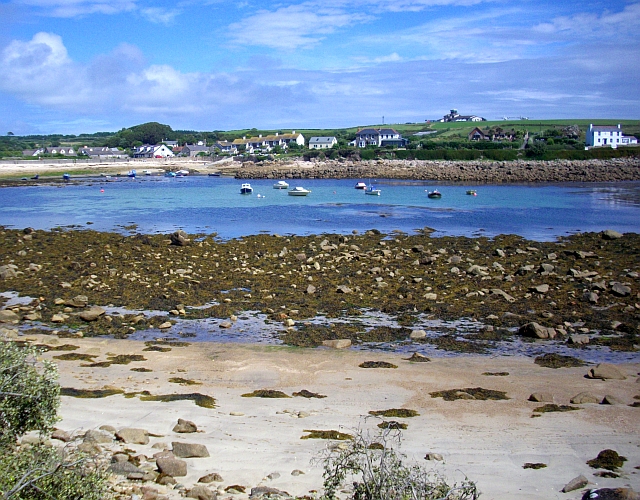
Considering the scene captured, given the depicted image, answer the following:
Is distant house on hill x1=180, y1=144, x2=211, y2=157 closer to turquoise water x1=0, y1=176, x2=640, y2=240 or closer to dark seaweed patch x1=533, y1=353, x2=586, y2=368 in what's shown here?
turquoise water x1=0, y1=176, x2=640, y2=240

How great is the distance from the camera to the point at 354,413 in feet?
34.3

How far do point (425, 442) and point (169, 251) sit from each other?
1939 cm

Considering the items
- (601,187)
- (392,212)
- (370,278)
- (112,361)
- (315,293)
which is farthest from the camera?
(601,187)

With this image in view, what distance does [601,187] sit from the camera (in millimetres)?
71812

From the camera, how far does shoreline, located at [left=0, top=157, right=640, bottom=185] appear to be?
84062 millimetres

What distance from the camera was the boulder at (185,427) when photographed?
9398 millimetres

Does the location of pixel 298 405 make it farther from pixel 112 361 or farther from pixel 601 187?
pixel 601 187

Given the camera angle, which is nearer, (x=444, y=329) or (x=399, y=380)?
(x=399, y=380)

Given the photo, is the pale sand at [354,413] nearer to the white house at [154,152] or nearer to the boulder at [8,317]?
the boulder at [8,317]

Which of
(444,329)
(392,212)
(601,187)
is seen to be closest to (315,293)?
(444,329)

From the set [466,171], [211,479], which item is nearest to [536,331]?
[211,479]

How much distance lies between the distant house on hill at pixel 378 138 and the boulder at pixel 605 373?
142m

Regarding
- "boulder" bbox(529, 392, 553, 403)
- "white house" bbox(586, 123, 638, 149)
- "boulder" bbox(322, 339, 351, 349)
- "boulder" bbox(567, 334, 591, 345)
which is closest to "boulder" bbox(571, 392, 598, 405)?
"boulder" bbox(529, 392, 553, 403)

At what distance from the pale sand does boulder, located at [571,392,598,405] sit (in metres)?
0.17
